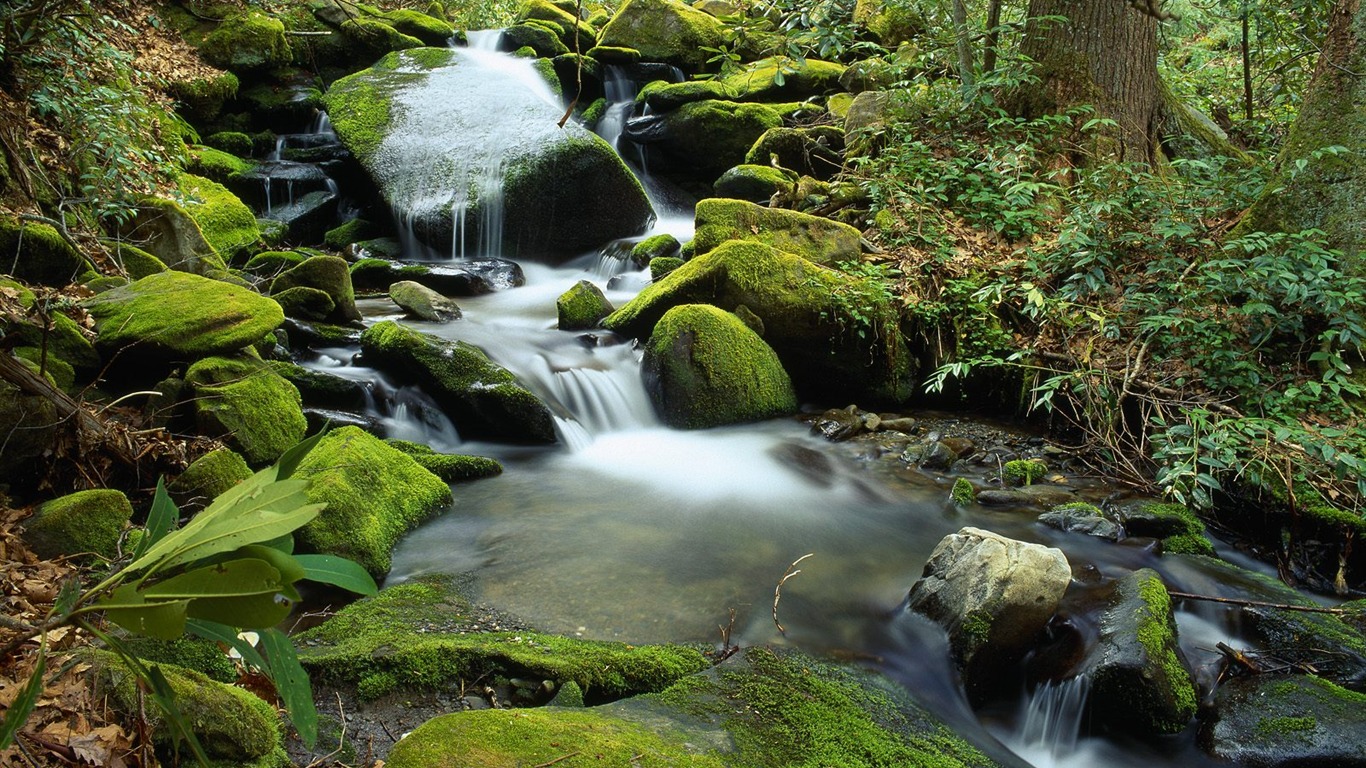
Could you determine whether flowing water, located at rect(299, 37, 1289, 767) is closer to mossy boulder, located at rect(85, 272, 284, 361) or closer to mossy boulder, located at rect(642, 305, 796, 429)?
mossy boulder, located at rect(642, 305, 796, 429)

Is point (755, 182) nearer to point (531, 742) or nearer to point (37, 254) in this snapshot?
point (37, 254)

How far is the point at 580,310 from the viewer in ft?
28.7

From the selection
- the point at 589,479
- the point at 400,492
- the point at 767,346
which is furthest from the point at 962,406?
the point at 400,492

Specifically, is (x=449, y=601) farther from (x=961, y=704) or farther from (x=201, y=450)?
(x=961, y=704)

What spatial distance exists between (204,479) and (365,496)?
809 millimetres

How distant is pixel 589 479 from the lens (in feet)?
20.1

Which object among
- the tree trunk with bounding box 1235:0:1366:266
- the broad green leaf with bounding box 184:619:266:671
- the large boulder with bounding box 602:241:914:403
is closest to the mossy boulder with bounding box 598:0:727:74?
the large boulder with bounding box 602:241:914:403

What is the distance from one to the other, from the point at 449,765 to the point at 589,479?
4.20m

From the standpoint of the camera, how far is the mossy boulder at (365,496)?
4.13 meters

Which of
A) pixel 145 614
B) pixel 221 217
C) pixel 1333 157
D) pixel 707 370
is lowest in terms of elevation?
pixel 707 370

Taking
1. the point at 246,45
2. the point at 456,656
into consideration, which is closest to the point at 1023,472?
the point at 456,656

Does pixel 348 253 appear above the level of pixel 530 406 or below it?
above

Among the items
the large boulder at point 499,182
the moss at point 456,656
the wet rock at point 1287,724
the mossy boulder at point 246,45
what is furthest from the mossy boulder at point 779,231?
the mossy boulder at point 246,45

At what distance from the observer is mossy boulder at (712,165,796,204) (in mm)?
10453
